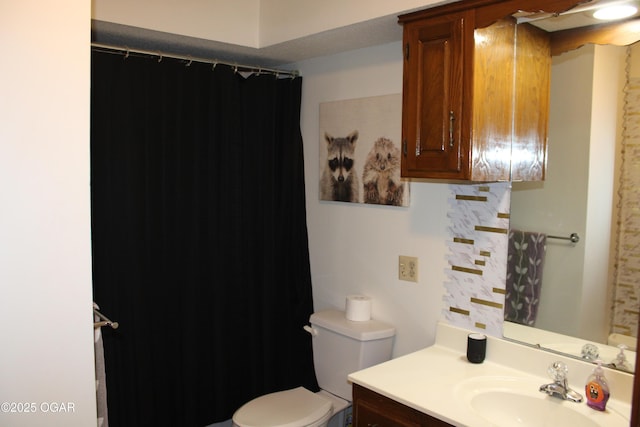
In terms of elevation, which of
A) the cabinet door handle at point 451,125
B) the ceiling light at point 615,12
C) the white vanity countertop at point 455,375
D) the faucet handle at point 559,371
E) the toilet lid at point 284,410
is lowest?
the toilet lid at point 284,410

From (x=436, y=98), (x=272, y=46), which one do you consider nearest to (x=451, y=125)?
(x=436, y=98)

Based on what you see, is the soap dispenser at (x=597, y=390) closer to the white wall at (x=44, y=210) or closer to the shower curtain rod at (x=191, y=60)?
the white wall at (x=44, y=210)

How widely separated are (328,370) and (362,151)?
3.61 ft

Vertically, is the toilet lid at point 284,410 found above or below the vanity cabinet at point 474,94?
below

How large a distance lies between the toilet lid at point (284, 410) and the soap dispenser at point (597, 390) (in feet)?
3.82

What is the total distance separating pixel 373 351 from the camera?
259 centimetres

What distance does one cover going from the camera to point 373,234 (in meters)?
2.74

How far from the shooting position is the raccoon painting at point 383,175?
103 inches

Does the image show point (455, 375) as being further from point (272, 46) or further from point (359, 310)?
point (272, 46)

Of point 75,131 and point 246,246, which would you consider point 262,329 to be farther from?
point 75,131

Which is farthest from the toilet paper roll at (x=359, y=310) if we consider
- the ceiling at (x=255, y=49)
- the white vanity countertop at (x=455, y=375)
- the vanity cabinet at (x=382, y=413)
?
the ceiling at (x=255, y=49)

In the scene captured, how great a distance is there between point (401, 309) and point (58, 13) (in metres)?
1.84

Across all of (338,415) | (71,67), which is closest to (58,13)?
(71,67)

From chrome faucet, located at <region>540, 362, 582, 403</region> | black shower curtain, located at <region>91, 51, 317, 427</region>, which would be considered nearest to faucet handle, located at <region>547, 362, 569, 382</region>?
chrome faucet, located at <region>540, 362, 582, 403</region>
